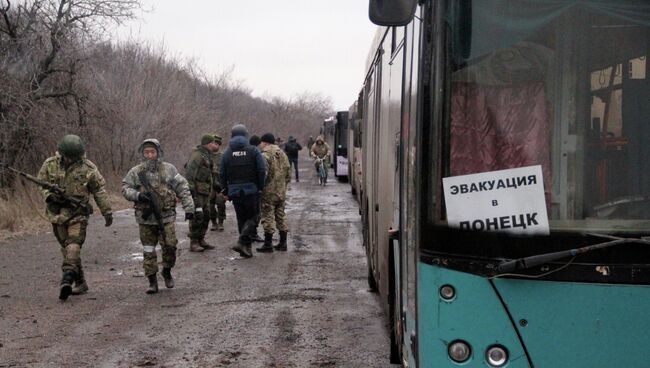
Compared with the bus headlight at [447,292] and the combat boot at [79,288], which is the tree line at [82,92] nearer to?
the combat boot at [79,288]

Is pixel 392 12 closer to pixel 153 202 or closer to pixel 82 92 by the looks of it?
pixel 153 202

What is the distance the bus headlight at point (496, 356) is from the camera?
14.0 feet

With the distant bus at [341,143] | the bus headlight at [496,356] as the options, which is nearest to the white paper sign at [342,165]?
the distant bus at [341,143]

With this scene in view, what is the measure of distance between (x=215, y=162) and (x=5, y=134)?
22.2 feet

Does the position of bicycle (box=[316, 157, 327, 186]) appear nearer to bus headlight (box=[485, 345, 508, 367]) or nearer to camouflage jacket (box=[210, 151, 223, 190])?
camouflage jacket (box=[210, 151, 223, 190])

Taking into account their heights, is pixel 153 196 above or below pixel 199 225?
above

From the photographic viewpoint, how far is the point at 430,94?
14.6 feet

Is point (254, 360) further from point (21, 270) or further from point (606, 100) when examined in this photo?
point (21, 270)

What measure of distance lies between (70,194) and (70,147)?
54 cm

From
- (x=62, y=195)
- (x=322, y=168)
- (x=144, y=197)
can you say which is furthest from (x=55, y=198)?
(x=322, y=168)

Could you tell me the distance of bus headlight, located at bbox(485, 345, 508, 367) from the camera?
4.28 m

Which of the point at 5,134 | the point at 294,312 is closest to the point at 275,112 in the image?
the point at 5,134

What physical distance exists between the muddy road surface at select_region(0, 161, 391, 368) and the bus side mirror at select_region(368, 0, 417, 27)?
11.4 feet

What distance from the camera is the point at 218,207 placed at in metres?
17.9
